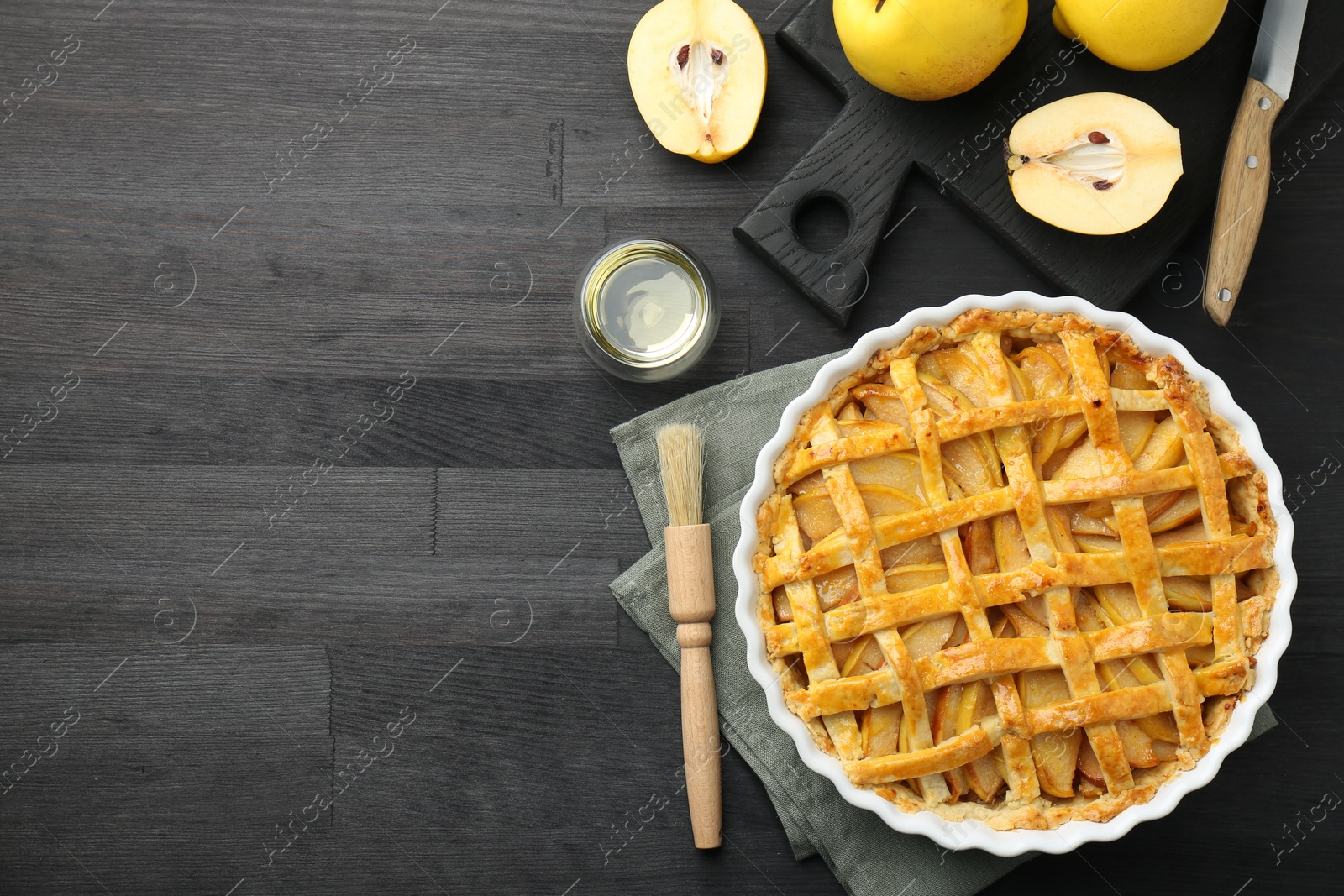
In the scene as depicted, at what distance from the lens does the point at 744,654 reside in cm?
→ 177

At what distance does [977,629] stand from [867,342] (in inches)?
21.1

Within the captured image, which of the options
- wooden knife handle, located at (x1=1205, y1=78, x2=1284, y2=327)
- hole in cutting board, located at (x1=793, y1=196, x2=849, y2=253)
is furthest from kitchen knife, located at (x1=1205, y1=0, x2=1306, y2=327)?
hole in cutting board, located at (x1=793, y1=196, x2=849, y2=253)

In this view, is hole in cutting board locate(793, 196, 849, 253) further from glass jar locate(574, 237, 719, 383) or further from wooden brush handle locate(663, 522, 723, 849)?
wooden brush handle locate(663, 522, 723, 849)

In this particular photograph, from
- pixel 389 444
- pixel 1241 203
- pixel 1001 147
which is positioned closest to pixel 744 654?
pixel 389 444

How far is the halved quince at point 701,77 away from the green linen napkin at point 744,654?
1.69 feet

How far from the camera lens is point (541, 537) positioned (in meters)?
1.86

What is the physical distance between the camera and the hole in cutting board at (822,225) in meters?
1.88

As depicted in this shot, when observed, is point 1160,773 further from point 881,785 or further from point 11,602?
point 11,602

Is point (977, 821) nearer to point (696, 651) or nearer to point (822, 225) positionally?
point (696, 651)

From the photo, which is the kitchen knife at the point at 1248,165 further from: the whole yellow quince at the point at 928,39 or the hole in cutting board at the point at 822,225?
the hole in cutting board at the point at 822,225

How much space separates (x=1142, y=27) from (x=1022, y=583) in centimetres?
107

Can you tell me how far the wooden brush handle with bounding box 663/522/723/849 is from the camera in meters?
1.72

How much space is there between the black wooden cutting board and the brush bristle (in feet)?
1.40

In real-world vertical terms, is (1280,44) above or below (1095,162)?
above
